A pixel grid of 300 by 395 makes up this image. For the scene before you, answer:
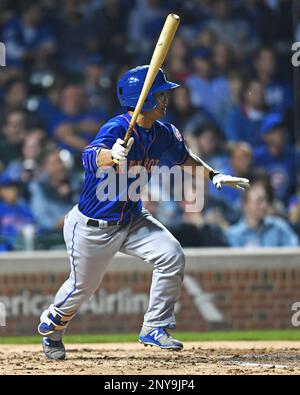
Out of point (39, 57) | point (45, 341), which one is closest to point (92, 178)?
point (45, 341)

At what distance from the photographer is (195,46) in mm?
11953

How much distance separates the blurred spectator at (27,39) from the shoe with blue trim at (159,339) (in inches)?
242

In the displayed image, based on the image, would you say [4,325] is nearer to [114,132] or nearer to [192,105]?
[192,105]

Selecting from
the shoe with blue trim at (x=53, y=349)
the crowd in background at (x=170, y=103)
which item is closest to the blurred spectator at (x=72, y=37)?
the crowd in background at (x=170, y=103)

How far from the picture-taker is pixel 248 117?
38.4 feet

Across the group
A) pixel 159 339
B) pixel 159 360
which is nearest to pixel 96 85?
pixel 159 360

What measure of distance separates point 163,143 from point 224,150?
4.83 metres

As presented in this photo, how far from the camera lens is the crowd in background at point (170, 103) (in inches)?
432

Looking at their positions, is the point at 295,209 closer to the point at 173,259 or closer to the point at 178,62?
the point at 178,62

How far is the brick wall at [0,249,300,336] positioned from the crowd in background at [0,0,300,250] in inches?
23.9

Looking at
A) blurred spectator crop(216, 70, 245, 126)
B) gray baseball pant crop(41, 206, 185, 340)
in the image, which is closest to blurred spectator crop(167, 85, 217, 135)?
blurred spectator crop(216, 70, 245, 126)

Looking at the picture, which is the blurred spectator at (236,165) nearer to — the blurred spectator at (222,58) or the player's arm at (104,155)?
the blurred spectator at (222,58)

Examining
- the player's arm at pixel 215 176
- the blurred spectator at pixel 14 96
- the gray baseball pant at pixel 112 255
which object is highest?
the blurred spectator at pixel 14 96

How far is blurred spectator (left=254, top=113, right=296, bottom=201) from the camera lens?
11.4 m
